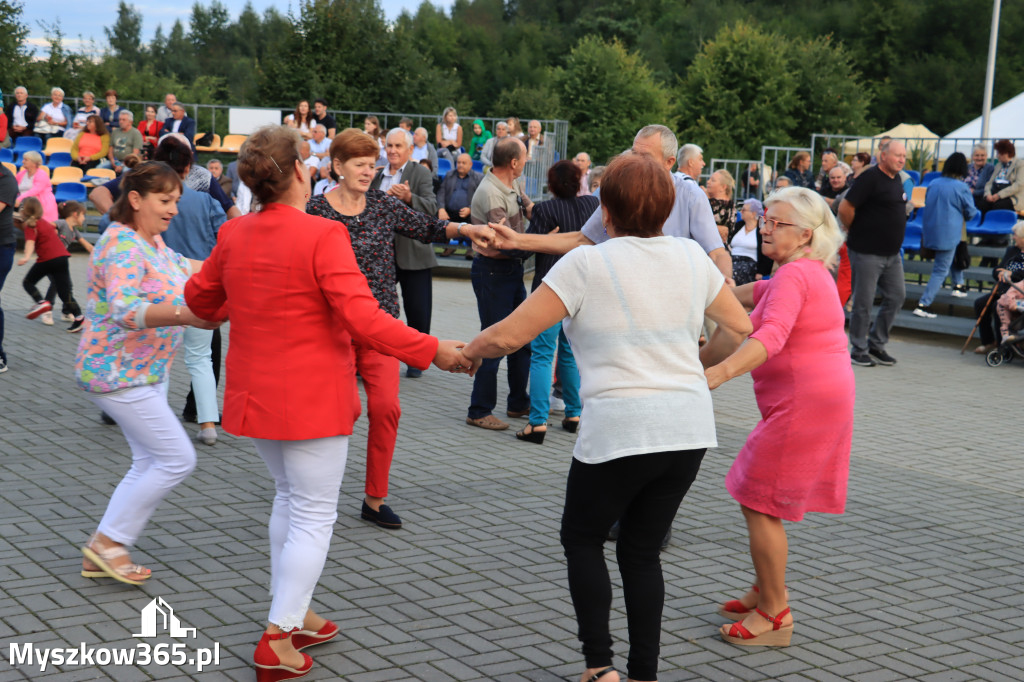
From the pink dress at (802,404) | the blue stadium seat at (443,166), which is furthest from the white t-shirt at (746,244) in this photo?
the pink dress at (802,404)

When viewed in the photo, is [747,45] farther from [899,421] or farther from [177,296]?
[177,296]

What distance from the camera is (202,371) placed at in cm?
699

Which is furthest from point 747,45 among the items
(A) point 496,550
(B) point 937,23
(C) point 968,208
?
(A) point 496,550

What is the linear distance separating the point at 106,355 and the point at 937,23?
66.9 m

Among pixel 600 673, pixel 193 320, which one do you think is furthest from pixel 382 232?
pixel 600 673

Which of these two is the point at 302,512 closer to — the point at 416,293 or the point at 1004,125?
the point at 416,293

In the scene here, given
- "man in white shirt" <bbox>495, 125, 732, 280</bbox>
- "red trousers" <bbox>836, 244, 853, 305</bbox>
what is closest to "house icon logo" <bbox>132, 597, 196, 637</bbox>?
"man in white shirt" <bbox>495, 125, 732, 280</bbox>

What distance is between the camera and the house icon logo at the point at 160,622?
398 cm

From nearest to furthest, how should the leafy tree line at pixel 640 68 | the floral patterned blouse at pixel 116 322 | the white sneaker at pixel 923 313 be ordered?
the floral patterned blouse at pixel 116 322
the white sneaker at pixel 923 313
the leafy tree line at pixel 640 68

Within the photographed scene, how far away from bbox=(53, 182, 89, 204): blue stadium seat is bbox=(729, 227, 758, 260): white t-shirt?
13055 millimetres

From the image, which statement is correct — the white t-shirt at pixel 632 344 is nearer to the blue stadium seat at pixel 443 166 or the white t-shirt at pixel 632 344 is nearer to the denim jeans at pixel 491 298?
the denim jeans at pixel 491 298

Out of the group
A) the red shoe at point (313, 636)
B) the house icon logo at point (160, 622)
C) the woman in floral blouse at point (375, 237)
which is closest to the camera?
the red shoe at point (313, 636)

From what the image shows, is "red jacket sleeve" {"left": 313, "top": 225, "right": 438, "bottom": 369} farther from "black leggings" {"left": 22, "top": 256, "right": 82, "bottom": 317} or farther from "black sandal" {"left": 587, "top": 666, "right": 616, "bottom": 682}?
"black leggings" {"left": 22, "top": 256, "right": 82, "bottom": 317}

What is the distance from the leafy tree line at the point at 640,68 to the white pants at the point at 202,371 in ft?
86.4
